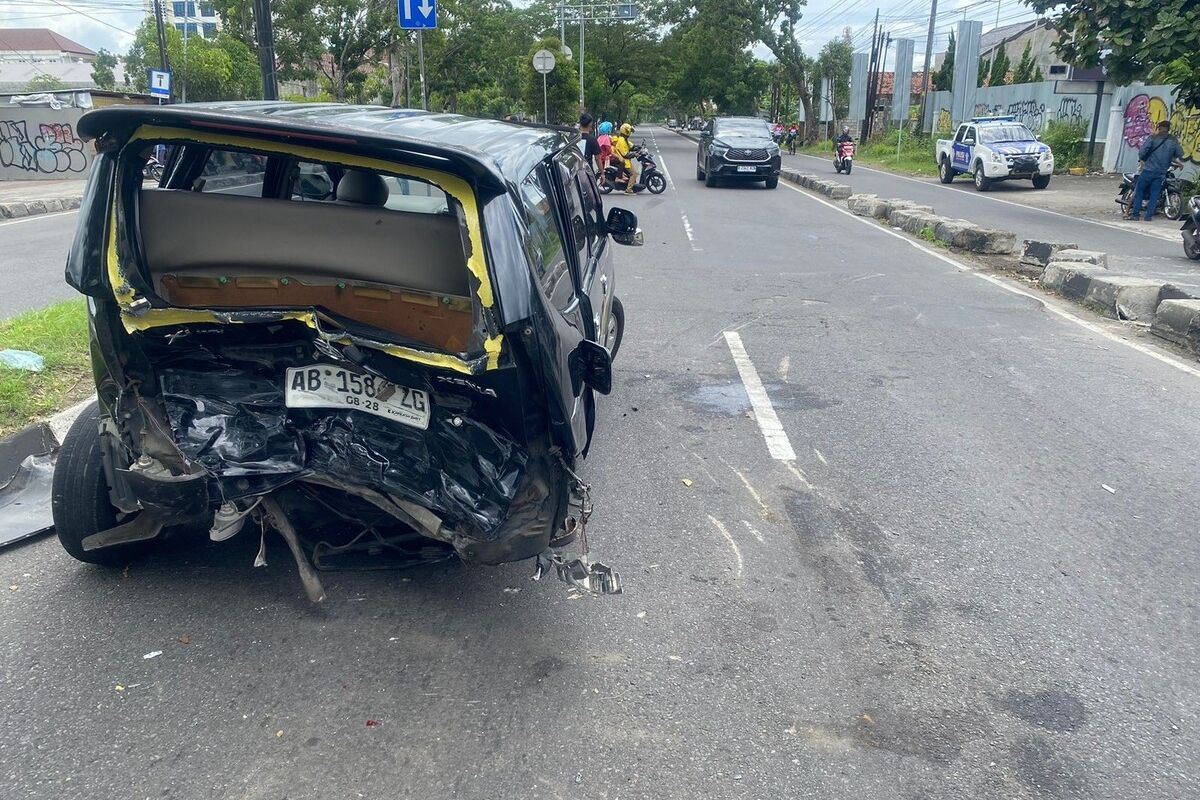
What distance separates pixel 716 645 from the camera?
353 cm

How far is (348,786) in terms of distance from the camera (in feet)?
9.03

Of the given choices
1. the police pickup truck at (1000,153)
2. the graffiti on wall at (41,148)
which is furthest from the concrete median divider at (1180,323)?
the graffiti on wall at (41,148)

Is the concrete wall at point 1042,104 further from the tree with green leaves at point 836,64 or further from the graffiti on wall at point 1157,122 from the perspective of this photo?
the tree with green leaves at point 836,64

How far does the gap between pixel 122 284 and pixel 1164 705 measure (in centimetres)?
396

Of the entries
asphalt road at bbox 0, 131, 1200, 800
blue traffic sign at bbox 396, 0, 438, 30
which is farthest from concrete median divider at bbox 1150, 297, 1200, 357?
blue traffic sign at bbox 396, 0, 438, 30

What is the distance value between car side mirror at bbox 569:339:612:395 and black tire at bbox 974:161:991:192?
25.4m

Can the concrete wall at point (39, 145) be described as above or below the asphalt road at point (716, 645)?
above

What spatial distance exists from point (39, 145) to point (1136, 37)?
2911cm

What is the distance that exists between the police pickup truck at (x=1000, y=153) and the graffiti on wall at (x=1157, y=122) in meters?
2.64

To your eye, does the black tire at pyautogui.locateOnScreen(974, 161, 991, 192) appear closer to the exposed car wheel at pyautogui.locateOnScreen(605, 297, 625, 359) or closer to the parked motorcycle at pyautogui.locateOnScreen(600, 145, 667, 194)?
the parked motorcycle at pyautogui.locateOnScreen(600, 145, 667, 194)

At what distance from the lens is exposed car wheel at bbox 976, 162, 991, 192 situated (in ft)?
85.6

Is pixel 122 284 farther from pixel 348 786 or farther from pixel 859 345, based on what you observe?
pixel 859 345

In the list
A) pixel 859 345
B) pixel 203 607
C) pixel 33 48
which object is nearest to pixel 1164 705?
pixel 203 607

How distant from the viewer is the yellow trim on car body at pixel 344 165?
3.20 m
